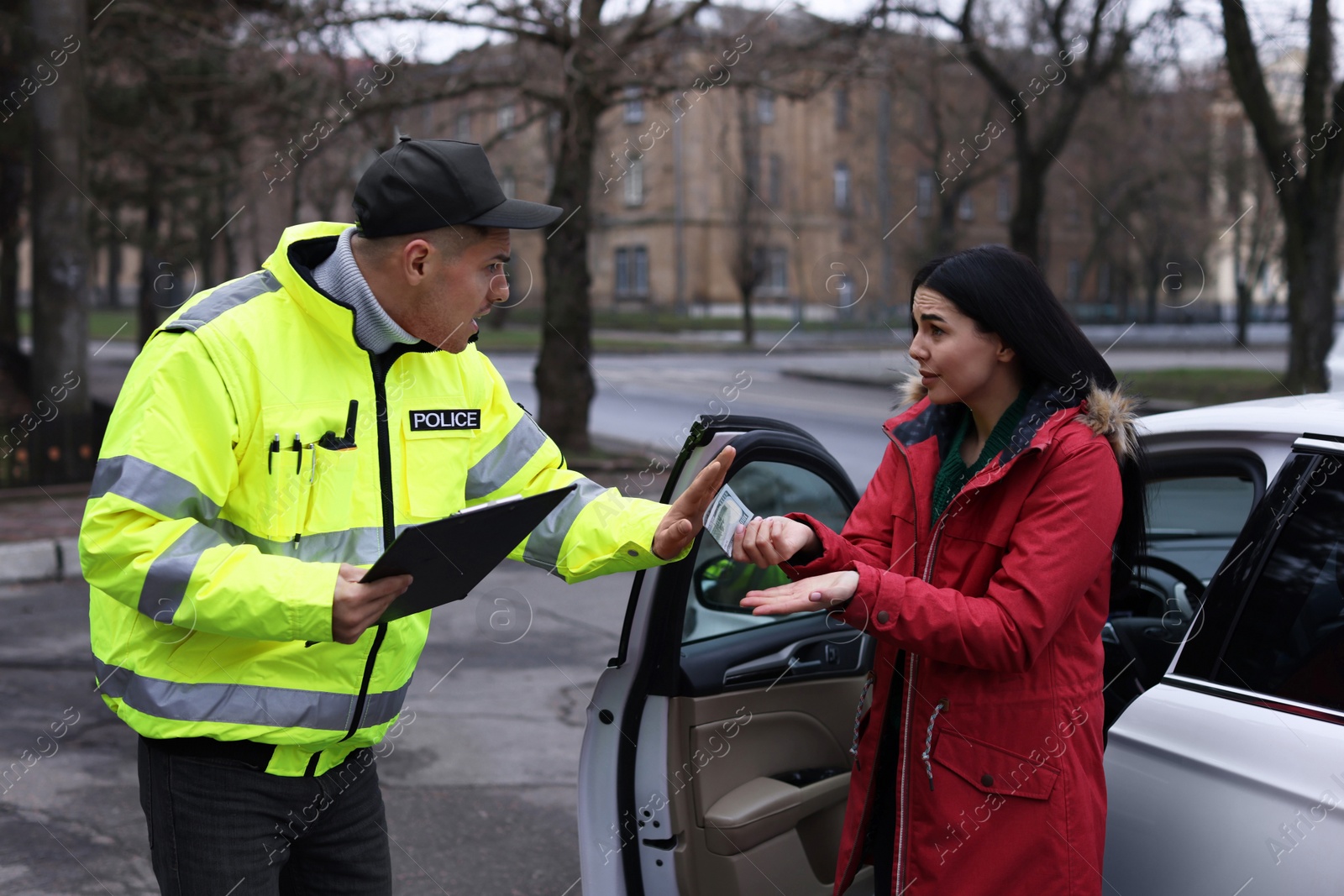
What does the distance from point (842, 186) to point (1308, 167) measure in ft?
110

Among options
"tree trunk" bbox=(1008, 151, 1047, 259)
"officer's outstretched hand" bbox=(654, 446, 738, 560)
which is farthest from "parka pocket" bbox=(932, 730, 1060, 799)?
"tree trunk" bbox=(1008, 151, 1047, 259)

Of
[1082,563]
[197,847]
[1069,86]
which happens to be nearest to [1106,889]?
[1082,563]

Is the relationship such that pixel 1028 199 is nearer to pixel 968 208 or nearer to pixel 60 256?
pixel 60 256

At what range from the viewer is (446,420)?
2.25 metres

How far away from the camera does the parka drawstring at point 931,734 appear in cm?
219

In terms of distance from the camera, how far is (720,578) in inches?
122

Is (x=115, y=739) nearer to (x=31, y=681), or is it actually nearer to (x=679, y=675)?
(x=31, y=681)

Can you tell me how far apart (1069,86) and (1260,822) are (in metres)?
16.3

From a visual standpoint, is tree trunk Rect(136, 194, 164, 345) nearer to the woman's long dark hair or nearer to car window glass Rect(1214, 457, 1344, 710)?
the woman's long dark hair

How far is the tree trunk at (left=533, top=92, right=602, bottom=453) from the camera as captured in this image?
1149 cm

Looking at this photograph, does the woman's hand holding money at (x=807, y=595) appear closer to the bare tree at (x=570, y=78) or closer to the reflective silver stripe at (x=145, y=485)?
the reflective silver stripe at (x=145, y=485)

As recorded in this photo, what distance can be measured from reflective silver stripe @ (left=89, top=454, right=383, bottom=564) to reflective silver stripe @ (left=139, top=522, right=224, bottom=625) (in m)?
0.05

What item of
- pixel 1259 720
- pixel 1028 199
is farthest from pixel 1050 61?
pixel 1259 720

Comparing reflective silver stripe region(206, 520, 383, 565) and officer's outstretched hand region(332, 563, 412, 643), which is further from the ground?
reflective silver stripe region(206, 520, 383, 565)
